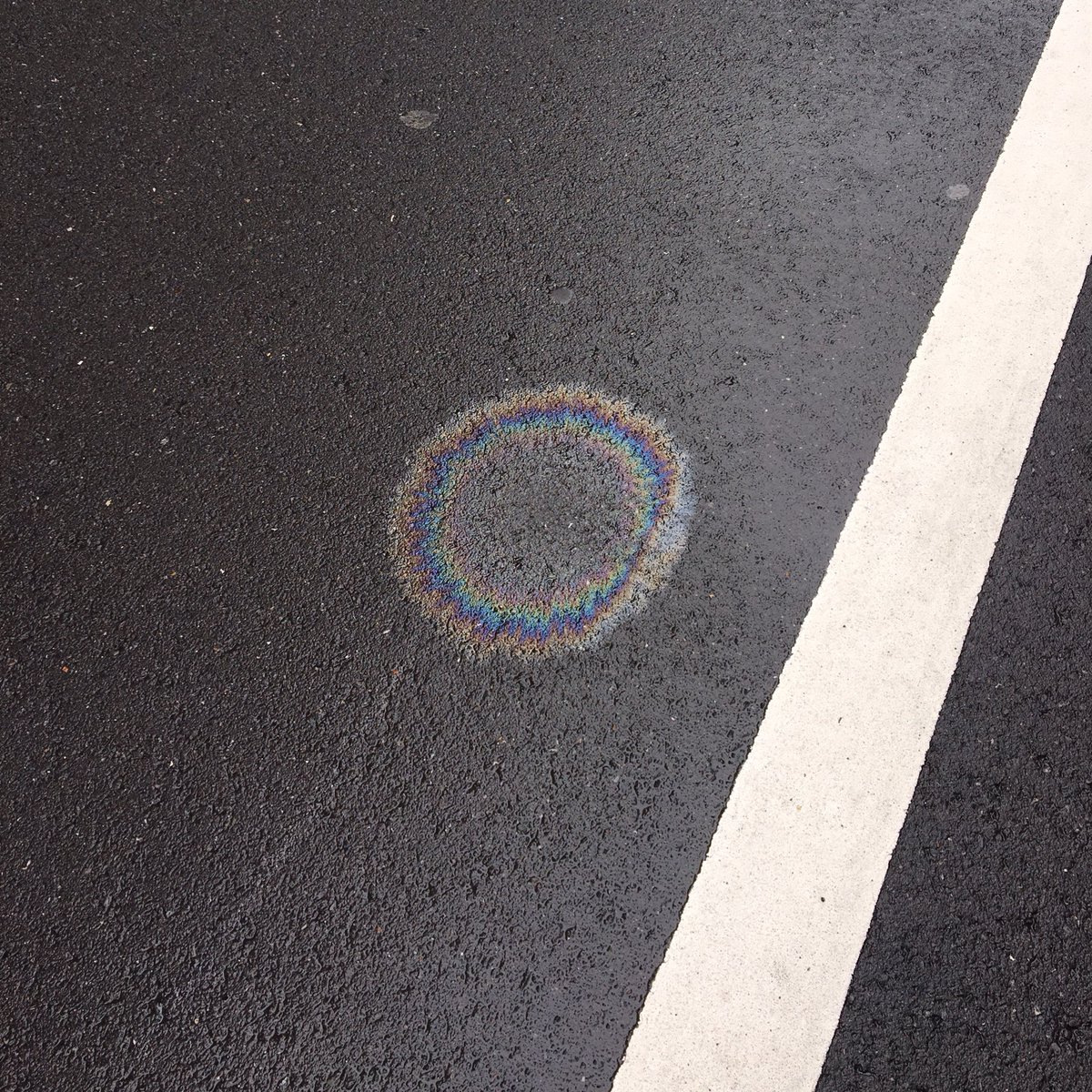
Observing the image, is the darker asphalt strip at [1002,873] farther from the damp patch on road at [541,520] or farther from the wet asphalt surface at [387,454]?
the damp patch on road at [541,520]

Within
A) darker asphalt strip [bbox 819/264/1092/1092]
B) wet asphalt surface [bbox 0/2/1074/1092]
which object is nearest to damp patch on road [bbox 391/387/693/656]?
wet asphalt surface [bbox 0/2/1074/1092]

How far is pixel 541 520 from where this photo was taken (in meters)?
2.94

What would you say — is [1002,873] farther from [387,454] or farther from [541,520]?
[387,454]

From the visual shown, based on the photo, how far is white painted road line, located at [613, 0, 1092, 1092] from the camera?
2172 mm

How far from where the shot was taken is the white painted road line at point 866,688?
2.17 m

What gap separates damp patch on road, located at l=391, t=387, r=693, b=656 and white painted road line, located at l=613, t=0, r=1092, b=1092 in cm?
51

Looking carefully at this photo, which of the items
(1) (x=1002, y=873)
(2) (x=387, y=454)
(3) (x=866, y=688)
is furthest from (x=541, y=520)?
(1) (x=1002, y=873)

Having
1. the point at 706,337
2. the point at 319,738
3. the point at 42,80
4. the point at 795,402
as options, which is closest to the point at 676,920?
the point at 319,738

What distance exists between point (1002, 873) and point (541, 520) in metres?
1.45

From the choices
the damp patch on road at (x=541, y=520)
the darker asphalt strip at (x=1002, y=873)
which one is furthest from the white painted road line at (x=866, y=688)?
the damp patch on road at (x=541, y=520)

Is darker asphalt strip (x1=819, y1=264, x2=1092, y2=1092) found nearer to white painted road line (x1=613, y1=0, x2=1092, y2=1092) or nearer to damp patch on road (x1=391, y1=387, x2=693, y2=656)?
white painted road line (x1=613, y1=0, x2=1092, y2=1092)

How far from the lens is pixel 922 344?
3244 millimetres

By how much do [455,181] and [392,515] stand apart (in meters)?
1.50

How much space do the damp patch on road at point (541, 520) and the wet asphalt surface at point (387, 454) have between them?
8cm
